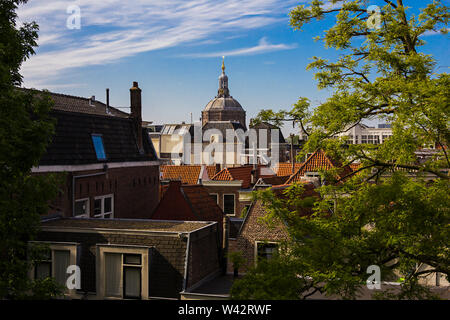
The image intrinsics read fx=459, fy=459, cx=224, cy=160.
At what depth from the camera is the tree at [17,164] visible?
938 cm

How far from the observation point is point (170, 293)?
1480cm

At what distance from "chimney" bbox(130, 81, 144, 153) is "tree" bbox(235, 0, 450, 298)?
15.1m

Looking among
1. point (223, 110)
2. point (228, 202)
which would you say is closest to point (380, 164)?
point (228, 202)

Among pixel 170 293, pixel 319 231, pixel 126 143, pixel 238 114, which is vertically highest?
pixel 238 114

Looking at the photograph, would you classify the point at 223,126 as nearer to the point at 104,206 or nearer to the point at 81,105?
the point at 81,105

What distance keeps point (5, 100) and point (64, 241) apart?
7892 millimetres

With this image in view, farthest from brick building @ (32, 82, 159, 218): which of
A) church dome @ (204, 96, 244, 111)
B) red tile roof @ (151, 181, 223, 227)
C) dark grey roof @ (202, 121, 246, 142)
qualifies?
church dome @ (204, 96, 244, 111)

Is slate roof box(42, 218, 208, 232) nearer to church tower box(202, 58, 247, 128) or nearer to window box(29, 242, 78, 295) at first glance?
window box(29, 242, 78, 295)

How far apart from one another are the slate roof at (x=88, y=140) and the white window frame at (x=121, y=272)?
6.43 m

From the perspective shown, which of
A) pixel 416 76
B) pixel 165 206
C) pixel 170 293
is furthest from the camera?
pixel 165 206

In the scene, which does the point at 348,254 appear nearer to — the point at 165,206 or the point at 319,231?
the point at 319,231

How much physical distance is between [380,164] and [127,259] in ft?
28.0

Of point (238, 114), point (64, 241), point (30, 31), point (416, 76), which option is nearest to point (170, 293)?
point (64, 241)
